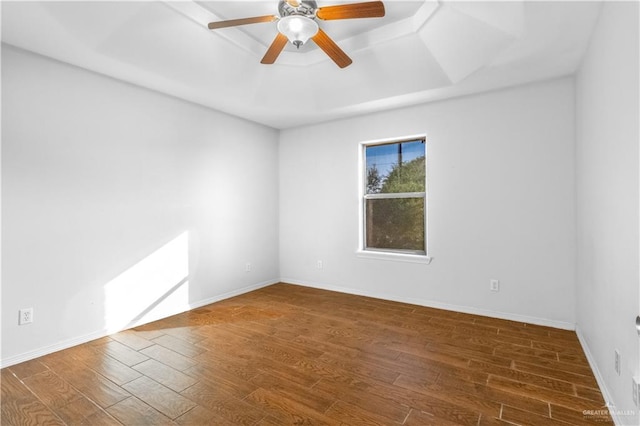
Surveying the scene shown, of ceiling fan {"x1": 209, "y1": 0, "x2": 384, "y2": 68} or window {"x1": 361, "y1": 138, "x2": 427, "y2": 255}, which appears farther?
window {"x1": 361, "y1": 138, "x2": 427, "y2": 255}

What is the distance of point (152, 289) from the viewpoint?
132 inches

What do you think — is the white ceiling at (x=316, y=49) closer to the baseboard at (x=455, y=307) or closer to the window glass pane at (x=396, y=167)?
the window glass pane at (x=396, y=167)

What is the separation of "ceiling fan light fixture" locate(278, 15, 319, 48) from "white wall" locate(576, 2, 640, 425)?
1681 mm

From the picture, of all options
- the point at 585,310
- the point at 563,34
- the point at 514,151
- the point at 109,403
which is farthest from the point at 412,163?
the point at 109,403

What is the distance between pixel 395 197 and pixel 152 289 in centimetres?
306

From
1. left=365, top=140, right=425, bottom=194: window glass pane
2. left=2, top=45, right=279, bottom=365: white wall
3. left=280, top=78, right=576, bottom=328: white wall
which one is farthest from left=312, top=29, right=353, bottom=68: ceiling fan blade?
left=2, top=45, right=279, bottom=365: white wall

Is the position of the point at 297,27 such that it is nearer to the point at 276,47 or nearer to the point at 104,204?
the point at 276,47

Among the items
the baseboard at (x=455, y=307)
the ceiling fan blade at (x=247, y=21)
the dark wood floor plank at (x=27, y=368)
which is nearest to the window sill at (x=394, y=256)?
the baseboard at (x=455, y=307)

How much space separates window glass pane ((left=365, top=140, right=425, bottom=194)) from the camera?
4027mm

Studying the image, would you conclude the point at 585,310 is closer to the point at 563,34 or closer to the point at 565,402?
the point at 565,402

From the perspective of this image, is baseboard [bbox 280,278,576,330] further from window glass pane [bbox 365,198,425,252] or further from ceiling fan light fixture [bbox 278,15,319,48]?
ceiling fan light fixture [bbox 278,15,319,48]

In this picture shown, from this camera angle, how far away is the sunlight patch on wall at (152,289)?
3.06 metres

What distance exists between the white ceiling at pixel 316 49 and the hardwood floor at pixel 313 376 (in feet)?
8.04

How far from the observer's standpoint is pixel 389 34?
9.54 ft
